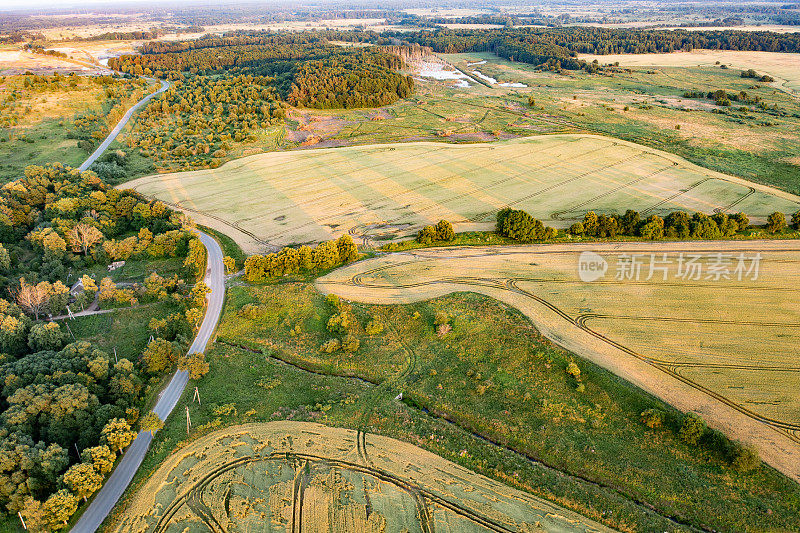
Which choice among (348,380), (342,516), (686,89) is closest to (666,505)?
(342,516)

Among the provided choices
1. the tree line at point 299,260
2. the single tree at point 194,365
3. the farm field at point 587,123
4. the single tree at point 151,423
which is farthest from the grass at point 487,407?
the farm field at point 587,123

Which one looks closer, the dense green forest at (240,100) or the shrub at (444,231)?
the shrub at (444,231)

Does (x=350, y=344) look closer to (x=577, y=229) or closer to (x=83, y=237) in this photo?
(x=577, y=229)

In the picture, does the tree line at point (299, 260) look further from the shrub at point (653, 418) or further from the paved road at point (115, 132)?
the paved road at point (115, 132)

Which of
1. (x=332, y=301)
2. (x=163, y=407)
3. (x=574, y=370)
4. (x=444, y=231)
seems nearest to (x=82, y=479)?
(x=163, y=407)

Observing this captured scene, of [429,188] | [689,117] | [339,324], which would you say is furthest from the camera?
[689,117]
